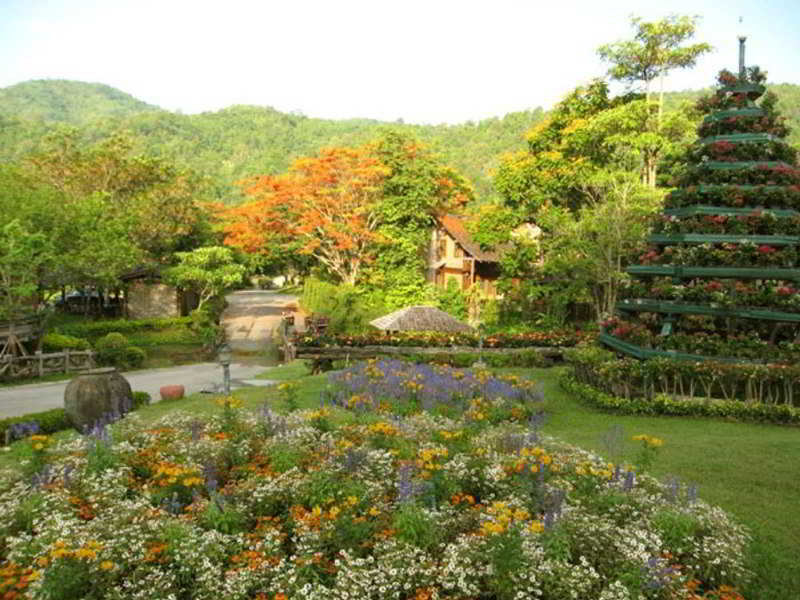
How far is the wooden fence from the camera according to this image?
72.4 ft

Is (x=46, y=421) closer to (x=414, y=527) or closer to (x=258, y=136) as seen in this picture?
(x=414, y=527)

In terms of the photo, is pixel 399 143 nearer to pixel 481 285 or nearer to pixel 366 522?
pixel 481 285

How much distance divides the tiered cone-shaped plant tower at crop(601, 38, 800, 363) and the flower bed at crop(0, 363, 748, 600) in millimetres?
9427

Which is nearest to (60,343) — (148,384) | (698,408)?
(148,384)

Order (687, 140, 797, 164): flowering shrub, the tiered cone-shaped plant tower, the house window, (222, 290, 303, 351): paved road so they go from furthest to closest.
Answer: the house window → (222, 290, 303, 351): paved road → (687, 140, 797, 164): flowering shrub → the tiered cone-shaped plant tower

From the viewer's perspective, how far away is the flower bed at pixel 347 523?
237 inches

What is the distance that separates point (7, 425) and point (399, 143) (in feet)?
92.7

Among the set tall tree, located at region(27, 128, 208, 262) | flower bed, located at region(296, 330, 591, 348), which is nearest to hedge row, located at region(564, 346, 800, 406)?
flower bed, located at region(296, 330, 591, 348)

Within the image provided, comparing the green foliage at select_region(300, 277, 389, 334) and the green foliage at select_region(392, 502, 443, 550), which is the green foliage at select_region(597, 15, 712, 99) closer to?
the green foliage at select_region(300, 277, 389, 334)

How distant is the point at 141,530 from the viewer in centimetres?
661

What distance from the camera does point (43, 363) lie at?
910 inches

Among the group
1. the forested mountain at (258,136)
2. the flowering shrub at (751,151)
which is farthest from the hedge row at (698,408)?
the forested mountain at (258,136)

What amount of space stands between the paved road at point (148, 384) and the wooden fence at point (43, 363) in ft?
3.90

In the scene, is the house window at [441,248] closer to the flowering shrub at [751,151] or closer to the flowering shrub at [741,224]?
the flowering shrub at [741,224]
